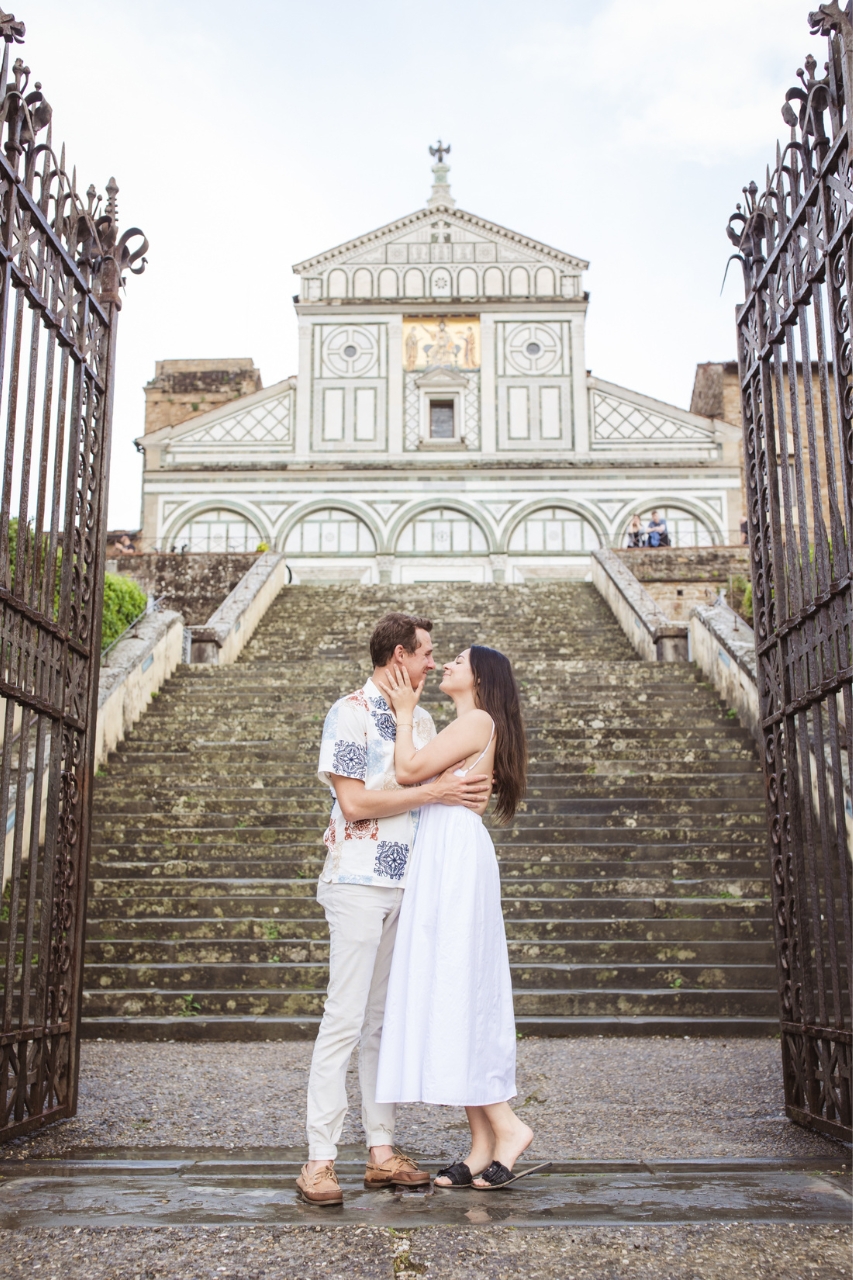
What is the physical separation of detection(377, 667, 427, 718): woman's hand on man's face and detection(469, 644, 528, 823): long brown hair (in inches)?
9.4

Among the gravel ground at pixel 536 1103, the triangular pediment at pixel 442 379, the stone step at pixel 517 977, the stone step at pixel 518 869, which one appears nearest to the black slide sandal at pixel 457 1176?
the gravel ground at pixel 536 1103

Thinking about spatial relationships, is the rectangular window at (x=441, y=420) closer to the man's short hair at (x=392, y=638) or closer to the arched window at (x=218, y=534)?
the arched window at (x=218, y=534)

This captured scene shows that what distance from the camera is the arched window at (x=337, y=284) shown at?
31812 mm

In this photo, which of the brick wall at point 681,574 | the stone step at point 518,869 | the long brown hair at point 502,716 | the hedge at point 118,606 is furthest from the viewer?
the brick wall at point 681,574

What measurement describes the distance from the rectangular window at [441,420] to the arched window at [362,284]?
363 centimetres

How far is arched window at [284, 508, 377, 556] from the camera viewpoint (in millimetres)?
29328

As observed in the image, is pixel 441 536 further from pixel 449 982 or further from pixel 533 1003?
pixel 449 982

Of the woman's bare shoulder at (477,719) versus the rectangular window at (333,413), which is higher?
the rectangular window at (333,413)

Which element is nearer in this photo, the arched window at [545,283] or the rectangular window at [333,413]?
the rectangular window at [333,413]

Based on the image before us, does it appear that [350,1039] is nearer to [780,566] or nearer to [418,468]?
[780,566]

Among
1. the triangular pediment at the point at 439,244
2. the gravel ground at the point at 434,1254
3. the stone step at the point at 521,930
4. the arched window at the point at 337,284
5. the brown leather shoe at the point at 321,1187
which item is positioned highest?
the triangular pediment at the point at 439,244

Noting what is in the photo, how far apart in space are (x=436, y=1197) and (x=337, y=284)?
30.8m

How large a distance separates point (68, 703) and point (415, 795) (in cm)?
171

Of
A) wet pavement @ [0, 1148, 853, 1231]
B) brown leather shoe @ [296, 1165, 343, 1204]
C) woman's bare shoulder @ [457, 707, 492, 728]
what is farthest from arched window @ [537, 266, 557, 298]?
brown leather shoe @ [296, 1165, 343, 1204]
